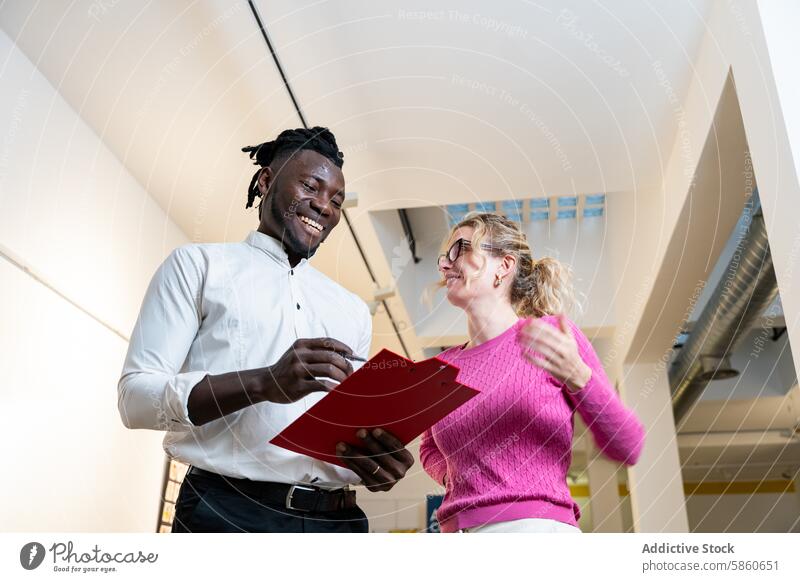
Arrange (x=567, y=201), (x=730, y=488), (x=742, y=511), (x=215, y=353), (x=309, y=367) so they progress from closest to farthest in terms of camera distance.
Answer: (x=309, y=367) < (x=215, y=353) < (x=567, y=201) < (x=742, y=511) < (x=730, y=488)

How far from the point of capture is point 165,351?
123cm

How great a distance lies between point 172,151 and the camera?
3242 mm

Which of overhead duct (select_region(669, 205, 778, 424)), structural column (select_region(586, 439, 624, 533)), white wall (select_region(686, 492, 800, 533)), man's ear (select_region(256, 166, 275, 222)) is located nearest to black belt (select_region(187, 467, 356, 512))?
man's ear (select_region(256, 166, 275, 222))

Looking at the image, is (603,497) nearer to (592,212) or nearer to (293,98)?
(592,212)

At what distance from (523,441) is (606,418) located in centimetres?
14

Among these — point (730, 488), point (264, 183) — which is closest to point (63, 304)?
point (264, 183)

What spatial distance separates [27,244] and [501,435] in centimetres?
214

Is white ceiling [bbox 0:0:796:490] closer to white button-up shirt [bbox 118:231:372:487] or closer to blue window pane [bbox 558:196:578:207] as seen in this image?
blue window pane [bbox 558:196:578:207]

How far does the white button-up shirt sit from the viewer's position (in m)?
1.19

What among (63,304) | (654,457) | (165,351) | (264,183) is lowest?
(165,351)

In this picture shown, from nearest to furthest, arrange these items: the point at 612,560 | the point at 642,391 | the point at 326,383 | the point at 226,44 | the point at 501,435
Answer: the point at 612,560 < the point at 326,383 < the point at 501,435 < the point at 226,44 < the point at 642,391

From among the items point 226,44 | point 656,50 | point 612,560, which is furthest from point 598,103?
point 612,560

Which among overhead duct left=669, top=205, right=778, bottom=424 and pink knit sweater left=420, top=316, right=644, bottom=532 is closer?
pink knit sweater left=420, top=316, right=644, bottom=532

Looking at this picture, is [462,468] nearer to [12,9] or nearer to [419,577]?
[419,577]
